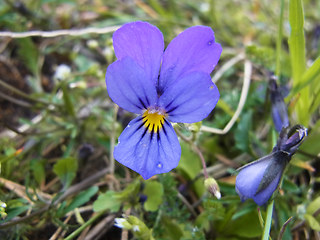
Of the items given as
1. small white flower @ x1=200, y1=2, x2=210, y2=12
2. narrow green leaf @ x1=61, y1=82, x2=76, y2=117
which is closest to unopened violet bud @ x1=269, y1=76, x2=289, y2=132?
narrow green leaf @ x1=61, y1=82, x2=76, y2=117

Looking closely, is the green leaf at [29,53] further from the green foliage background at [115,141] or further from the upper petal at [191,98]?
the upper petal at [191,98]

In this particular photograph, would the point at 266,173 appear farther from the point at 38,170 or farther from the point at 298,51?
the point at 38,170

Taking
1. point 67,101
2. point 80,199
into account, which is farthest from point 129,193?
point 67,101

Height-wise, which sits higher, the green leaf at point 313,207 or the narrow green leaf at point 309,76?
the narrow green leaf at point 309,76

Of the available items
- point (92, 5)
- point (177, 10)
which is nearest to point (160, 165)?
point (177, 10)

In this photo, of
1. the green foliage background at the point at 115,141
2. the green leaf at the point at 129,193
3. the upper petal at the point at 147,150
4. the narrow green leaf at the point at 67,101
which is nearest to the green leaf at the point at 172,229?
the green foliage background at the point at 115,141

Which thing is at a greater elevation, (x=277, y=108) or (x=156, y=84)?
(x=156, y=84)

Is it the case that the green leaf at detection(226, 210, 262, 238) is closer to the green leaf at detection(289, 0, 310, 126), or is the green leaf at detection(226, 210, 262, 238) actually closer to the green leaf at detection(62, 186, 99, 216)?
the green leaf at detection(289, 0, 310, 126)
